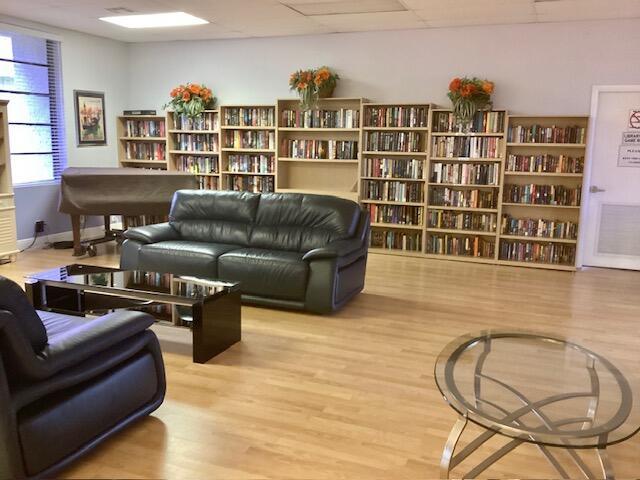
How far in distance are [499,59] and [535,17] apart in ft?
2.02

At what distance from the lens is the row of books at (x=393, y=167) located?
6895 millimetres

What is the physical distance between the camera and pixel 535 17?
5.96m

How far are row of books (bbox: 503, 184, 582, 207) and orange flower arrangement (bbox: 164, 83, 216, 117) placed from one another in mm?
4060

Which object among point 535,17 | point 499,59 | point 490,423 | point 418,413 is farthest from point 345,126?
point 490,423

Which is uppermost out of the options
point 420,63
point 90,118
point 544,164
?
point 420,63

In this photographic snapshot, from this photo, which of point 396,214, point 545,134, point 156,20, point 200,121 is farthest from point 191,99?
point 545,134

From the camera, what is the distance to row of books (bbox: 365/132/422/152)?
686cm

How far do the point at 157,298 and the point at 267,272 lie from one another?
3.50 ft

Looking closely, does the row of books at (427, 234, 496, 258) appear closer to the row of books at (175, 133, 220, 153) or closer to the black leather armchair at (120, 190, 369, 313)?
the black leather armchair at (120, 190, 369, 313)

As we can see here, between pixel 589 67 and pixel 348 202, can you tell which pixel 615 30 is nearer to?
pixel 589 67

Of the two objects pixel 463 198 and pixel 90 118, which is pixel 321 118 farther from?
pixel 90 118

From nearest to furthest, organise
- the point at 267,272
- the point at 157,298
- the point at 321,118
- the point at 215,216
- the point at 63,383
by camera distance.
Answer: the point at 63,383 < the point at 157,298 < the point at 267,272 < the point at 215,216 < the point at 321,118

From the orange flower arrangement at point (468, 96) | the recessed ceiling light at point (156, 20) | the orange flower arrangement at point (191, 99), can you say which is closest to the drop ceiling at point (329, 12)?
the recessed ceiling light at point (156, 20)

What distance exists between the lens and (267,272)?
4.43 metres
